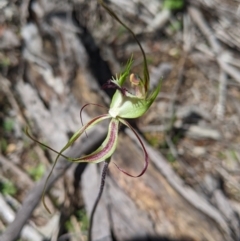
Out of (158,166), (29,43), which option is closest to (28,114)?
(29,43)

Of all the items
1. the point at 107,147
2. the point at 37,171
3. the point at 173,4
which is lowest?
the point at 173,4

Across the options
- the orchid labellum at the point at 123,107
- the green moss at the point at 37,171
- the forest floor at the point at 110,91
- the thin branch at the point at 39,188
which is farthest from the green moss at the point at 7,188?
the orchid labellum at the point at 123,107

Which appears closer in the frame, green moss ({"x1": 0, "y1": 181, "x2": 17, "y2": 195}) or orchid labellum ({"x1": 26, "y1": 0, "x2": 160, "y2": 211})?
orchid labellum ({"x1": 26, "y1": 0, "x2": 160, "y2": 211})

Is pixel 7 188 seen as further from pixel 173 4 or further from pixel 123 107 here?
pixel 173 4

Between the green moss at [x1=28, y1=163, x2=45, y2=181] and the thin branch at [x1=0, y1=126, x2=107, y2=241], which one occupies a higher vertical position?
the thin branch at [x1=0, y1=126, x2=107, y2=241]

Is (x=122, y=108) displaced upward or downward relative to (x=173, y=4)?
upward

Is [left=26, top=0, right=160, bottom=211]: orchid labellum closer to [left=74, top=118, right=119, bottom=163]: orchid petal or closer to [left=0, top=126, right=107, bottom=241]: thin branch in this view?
[left=74, top=118, right=119, bottom=163]: orchid petal

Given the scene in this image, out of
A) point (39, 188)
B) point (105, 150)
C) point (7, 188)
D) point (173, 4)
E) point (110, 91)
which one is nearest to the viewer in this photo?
point (105, 150)

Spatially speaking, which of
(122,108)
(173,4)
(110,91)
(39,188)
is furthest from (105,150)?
(173,4)

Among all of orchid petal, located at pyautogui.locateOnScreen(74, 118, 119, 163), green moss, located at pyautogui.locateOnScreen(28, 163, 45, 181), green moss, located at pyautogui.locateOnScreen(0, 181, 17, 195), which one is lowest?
green moss, located at pyautogui.locateOnScreen(28, 163, 45, 181)

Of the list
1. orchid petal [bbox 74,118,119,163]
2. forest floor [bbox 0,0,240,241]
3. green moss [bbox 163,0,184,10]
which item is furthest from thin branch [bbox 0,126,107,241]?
green moss [bbox 163,0,184,10]

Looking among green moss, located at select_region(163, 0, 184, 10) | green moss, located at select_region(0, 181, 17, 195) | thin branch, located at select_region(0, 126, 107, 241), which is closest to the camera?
thin branch, located at select_region(0, 126, 107, 241)
